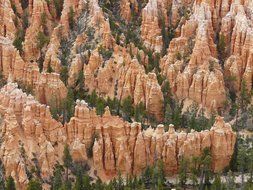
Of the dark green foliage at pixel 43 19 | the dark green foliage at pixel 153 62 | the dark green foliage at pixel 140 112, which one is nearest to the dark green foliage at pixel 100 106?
the dark green foliage at pixel 140 112

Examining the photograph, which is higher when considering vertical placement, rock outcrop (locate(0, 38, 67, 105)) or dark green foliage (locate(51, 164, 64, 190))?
rock outcrop (locate(0, 38, 67, 105))

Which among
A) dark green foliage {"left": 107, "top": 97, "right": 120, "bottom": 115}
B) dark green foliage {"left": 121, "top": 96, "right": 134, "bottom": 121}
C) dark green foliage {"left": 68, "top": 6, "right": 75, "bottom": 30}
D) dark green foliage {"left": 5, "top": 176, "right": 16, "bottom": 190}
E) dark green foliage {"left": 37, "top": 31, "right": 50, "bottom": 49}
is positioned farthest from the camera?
dark green foliage {"left": 68, "top": 6, "right": 75, "bottom": 30}

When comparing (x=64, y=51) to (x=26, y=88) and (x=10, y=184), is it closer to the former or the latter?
(x=26, y=88)

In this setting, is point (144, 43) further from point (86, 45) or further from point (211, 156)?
point (211, 156)

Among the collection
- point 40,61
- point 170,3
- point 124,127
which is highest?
point 170,3

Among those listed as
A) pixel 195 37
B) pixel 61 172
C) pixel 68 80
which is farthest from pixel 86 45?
pixel 61 172

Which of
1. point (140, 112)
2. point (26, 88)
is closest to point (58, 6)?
point (26, 88)

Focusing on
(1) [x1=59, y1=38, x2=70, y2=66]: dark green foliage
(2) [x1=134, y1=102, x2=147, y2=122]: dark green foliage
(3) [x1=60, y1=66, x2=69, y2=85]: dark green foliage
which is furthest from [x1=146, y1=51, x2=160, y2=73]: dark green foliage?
(1) [x1=59, y1=38, x2=70, y2=66]: dark green foliage

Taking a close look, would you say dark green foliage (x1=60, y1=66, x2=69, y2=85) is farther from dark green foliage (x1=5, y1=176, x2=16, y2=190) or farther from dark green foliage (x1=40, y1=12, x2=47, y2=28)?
dark green foliage (x1=5, y1=176, x2=16, y2=190)
